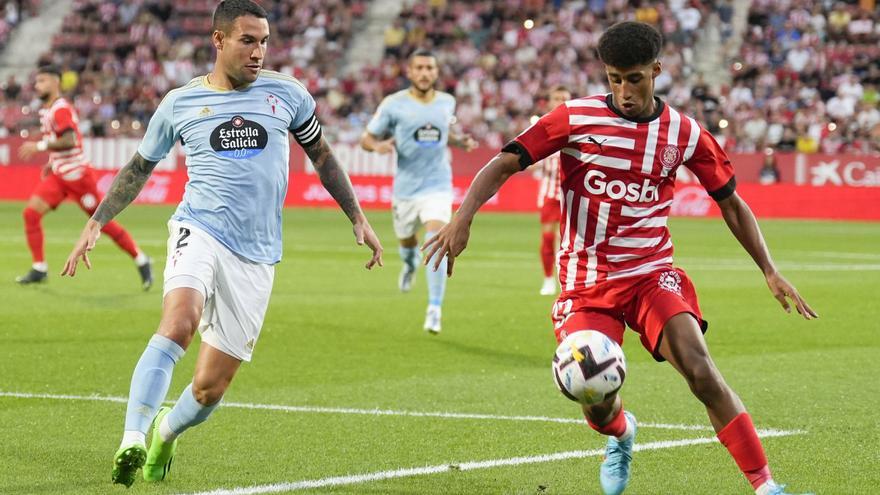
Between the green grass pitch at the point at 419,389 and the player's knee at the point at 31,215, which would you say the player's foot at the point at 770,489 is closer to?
the green grass pitch at the point at 419,389

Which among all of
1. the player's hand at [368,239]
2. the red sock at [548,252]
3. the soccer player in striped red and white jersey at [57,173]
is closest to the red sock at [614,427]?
the player's hand at [368,239]

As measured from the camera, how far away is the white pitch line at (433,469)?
6527mm

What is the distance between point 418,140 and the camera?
14.5m

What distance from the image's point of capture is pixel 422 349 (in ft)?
39.2

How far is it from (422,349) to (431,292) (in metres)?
1.26

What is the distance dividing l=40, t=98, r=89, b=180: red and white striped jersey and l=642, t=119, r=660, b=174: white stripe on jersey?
11528 mm

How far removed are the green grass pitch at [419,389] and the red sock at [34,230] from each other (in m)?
0.48

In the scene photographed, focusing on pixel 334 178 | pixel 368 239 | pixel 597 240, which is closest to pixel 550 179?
pixel 334 178

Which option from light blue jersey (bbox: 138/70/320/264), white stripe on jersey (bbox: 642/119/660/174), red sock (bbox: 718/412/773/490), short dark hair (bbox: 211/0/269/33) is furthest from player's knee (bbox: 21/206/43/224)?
red sock (bbox: 718/412/773/490)

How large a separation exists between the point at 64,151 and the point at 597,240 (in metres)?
11.6

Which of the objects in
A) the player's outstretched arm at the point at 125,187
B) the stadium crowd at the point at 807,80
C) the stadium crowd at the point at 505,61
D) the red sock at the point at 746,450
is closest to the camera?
the red sock at the point at 746,450

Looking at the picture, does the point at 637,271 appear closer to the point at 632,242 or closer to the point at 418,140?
the point at 632,242

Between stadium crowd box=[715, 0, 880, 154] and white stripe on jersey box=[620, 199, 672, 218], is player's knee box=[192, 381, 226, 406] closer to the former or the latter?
white stripe on jersey box=[620, 199, 672, 218]

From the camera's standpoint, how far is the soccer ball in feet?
19.5
